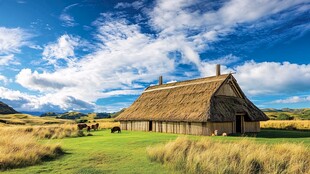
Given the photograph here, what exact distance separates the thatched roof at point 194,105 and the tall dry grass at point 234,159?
13.8m

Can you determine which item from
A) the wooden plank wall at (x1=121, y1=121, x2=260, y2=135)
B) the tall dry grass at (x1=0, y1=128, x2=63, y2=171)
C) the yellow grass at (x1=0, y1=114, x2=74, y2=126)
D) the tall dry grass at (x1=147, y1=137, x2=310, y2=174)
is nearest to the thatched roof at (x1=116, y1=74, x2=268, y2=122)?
the wooden plank wall at (x1=121, y1=121, x2=260, y2=135)

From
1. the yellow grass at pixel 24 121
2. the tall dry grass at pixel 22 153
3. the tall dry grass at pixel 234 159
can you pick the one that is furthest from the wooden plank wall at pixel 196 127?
the yellow grass at pixel 24 121

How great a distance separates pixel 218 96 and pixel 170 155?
19716 mm

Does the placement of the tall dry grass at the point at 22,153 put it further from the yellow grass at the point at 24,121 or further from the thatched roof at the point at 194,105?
the yellow grass at the point at 24,121

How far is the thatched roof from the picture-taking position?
2877 cm

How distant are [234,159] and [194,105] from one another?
19.2 meters

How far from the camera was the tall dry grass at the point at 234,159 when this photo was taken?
35.9 ft

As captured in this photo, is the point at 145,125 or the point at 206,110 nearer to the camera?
the point at 206,110

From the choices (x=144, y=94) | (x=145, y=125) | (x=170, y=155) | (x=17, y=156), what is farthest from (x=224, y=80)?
(x=17, y=156)

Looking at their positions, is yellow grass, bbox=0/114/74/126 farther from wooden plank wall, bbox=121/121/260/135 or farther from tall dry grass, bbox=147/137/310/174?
tall dry grass, bbox=147/137/310/174

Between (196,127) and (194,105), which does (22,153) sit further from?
(194,105)

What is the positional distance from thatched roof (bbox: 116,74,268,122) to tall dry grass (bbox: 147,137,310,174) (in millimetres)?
13776

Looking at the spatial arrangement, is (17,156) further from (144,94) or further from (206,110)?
(144,94)

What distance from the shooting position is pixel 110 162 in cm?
1236
